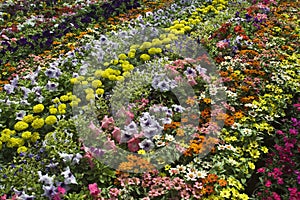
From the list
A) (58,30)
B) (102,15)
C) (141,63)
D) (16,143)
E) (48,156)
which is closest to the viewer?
(48,156)

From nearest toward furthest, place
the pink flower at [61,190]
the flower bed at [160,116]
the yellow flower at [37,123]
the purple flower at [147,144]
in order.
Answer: the pink flower at [61,190] < the flower bed at [160,116] < the purple flower at [147,144] < the yellow flower at [37,123]

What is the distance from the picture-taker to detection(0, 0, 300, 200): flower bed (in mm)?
2768

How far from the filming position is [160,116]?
340 cm

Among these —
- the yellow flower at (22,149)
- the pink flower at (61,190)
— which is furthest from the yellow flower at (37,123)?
the pink flower at (61,190)

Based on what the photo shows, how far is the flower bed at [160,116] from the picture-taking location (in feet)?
9.08

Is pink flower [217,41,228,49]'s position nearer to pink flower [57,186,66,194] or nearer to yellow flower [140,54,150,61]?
yellow flower [140,54,150,61]

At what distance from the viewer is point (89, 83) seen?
12.7 feet

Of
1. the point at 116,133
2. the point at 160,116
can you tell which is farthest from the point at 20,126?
the point at 160,116

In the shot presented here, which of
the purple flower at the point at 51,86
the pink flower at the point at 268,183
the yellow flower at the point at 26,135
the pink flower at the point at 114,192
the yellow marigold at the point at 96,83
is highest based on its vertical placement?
the yellow marigold at the point at 96,83

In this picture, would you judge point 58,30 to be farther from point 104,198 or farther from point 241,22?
point 104,198

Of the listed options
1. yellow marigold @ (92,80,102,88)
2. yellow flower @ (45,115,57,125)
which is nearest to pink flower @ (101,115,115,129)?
yellow flower @ (45,115,57,125)

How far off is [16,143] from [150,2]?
199 inches

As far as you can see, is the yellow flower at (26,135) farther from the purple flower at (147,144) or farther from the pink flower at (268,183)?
the pink flower at (268,183)

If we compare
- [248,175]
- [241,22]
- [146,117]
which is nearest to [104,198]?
[146,117]
